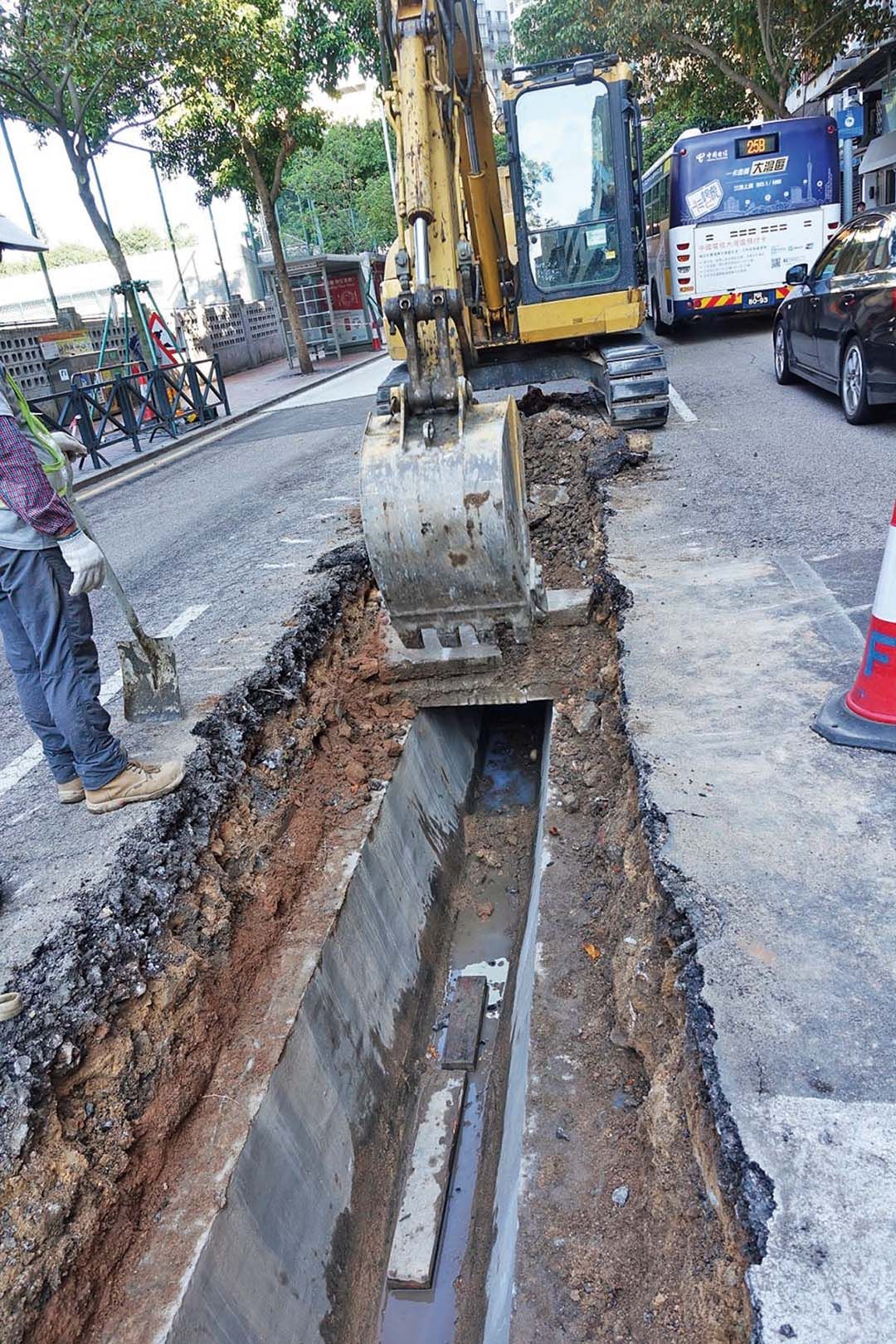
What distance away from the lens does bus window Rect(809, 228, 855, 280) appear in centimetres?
839

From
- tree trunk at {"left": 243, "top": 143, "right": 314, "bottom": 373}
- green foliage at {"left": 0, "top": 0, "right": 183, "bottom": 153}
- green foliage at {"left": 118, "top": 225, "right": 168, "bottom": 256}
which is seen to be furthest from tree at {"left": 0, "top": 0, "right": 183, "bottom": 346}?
green foliage at {"left": 118, "top": 225, "right": 168, "bottom": 256}

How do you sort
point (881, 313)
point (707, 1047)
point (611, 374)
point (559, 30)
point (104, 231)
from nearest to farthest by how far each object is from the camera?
1. point (707, 1047)
2. point (881, 313)
3. point (611, 374)
4. point (104, 231)
5. point (559, 30)

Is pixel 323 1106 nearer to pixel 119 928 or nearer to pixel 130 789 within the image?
pixel 119 928

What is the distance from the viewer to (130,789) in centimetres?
388

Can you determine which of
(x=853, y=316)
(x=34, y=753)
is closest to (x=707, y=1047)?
(x=34, y=753)

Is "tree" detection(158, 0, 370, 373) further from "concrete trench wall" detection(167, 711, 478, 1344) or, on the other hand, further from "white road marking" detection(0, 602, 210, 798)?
"concrete trench wall" detection(167, 711, 478, 1344)

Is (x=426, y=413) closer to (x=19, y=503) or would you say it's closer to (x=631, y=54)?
(x=19, y=503)

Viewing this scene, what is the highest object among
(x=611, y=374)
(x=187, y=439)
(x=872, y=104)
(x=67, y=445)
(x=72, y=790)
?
(x=872, y=104)

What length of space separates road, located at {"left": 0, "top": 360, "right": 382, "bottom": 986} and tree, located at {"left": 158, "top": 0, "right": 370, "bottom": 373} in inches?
289

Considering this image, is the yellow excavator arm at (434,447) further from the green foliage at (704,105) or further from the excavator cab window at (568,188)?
Answer: the green foliage at (704,105)

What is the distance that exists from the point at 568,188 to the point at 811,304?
264 cm

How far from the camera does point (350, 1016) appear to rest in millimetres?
3680

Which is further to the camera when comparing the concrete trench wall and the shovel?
the shovel

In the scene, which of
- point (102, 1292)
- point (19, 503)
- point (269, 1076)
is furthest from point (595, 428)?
point (102, 1292)
